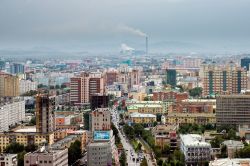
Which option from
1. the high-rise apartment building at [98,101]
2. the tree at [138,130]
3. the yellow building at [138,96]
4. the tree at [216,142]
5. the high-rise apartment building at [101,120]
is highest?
the high-rise apartment building at [98,101]

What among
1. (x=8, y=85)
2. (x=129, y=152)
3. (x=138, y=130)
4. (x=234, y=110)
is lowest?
(x=129, y=152)

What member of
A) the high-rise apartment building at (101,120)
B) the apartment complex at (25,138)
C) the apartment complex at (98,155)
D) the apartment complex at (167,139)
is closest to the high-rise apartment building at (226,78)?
the apartment complex at (167,139)

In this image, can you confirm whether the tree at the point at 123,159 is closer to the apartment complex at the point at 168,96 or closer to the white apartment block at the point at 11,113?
the white apartment block at the point at 11,113

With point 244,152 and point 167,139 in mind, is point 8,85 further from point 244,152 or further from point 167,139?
point 244,152

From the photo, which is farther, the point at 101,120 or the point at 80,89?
the point at 80,89

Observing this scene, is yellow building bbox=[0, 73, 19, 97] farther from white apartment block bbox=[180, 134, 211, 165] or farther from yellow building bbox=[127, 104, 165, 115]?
white apartment block bbox=[180, 134, 211, 165]

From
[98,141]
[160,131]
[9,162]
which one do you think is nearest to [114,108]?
[160,131]

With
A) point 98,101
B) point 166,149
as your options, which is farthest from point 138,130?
point 166,149
